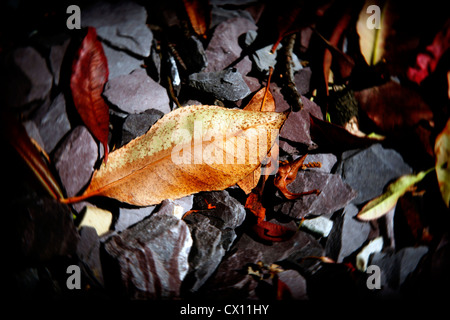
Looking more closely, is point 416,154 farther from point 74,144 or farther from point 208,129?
point 74,144

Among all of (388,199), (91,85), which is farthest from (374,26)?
(91,85)

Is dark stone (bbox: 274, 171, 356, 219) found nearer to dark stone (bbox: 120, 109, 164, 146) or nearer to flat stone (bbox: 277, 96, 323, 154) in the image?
flat stone (bbox: 277, 96, 323, 154)

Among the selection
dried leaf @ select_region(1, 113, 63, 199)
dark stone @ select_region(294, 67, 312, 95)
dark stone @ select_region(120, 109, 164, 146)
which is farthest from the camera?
dark stone @ select_region(294, 67, 312, 95)

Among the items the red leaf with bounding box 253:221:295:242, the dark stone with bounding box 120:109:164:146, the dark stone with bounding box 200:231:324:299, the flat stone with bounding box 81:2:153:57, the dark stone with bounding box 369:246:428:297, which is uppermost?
the flat stone with bounding box 81:2:153:57

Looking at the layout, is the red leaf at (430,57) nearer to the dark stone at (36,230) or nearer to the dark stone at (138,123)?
the dark stone at (138,123)

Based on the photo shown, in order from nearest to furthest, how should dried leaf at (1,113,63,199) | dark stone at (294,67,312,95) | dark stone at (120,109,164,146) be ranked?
1. dried leaf at (1,113,63,199)
2. dark stone at (120,109,164,146)
3. dark stone at (294,67,312,95)

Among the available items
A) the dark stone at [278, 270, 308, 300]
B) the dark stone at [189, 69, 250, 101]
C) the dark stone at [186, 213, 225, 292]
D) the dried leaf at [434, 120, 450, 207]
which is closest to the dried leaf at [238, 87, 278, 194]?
the dark stone at [189, 69, 250, 101]

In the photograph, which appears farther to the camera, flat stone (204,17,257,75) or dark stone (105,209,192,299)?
flat stone (204,17,257,75)

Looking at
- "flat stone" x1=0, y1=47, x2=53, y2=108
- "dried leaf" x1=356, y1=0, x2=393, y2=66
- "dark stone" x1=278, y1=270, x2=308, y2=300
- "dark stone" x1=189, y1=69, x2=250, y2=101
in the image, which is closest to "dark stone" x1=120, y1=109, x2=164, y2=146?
"dark stone" x1=189, y1=69, x2=250, y2=101

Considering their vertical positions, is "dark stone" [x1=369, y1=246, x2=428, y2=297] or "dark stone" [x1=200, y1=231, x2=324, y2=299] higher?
"dark stone" [x1=200, y1=231, x2=324, y2=299]
